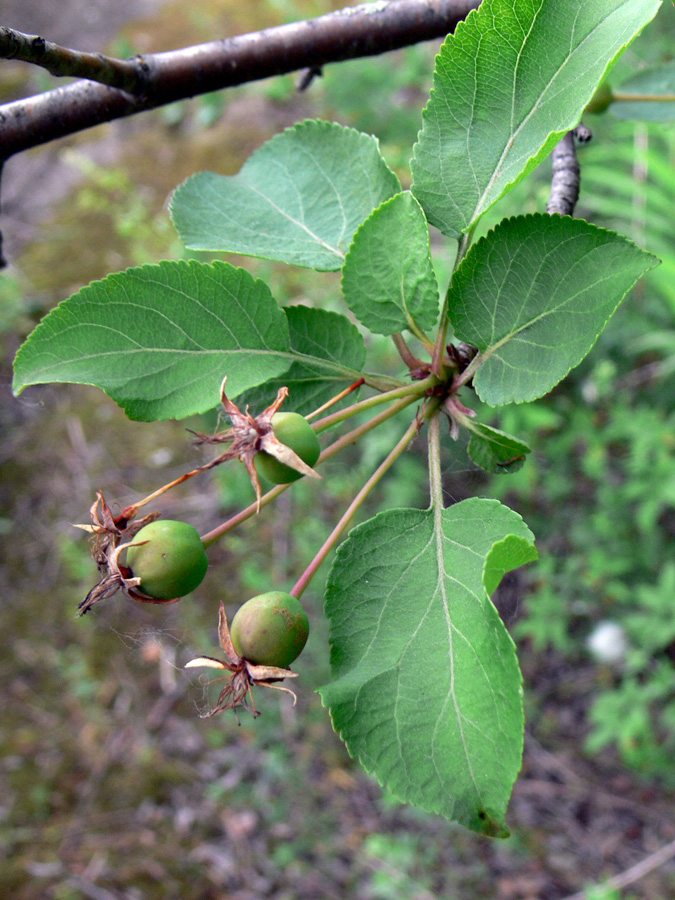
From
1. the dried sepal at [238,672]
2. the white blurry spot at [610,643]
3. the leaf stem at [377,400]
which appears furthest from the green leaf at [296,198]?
the white blurry spot at [610,643]

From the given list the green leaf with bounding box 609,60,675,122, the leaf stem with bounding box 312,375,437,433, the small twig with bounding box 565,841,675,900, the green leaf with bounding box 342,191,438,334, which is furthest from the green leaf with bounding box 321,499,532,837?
the small twig with bounding box 565,841,675,900

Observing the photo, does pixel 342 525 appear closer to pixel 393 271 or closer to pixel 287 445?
pixel 287 445

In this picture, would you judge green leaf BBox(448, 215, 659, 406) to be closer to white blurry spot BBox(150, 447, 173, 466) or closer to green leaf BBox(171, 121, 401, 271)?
green leaf BBox(171, 121, 401, 271)

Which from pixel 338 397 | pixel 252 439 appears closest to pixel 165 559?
pixel 252 439

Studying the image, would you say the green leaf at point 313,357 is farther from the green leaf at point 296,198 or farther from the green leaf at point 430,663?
the green leaf at point 430,663

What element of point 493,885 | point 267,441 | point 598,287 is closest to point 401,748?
point 267,441

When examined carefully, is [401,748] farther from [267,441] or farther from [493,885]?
[493,885]
